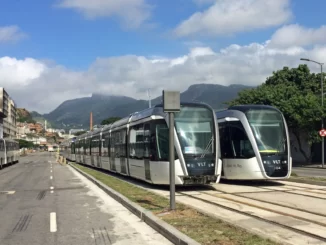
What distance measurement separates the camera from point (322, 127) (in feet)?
113

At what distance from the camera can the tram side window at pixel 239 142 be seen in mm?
17109

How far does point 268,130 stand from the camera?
17.2m

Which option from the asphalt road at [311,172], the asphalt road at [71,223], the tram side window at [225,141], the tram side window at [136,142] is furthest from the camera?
the asphalt road at [311,172]

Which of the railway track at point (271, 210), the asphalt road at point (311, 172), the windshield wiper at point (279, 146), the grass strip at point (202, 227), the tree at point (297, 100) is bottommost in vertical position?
the asphalt road at point (311, 172)

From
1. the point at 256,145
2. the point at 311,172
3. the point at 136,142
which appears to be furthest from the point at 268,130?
the point at 311,172

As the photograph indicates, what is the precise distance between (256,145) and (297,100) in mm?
21767

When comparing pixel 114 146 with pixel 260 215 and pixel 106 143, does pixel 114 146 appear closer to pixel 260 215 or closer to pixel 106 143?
pixel 106 143

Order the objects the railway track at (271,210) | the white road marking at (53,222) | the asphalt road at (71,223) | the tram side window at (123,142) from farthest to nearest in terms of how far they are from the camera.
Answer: the tram side window at (123,142)
the white road marking at (53,222)
the railway track at (271,210)
the asphalt road at (71,223)

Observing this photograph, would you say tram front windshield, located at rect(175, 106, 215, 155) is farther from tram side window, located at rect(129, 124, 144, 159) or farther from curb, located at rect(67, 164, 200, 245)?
curb, located at rect(67, 164, 200, 245)

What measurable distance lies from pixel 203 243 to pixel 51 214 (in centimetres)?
563

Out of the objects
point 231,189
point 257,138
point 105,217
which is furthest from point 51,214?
point 257,138

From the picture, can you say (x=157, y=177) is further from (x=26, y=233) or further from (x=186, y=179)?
(x=26, y=233)

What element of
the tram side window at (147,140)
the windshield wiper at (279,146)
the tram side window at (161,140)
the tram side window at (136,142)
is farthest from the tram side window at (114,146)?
the windshield wiper at (279,146)

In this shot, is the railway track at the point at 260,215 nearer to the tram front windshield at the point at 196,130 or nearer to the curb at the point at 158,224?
the tram front windshield at the point at 196,130
